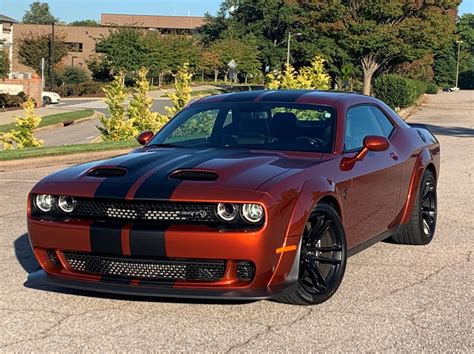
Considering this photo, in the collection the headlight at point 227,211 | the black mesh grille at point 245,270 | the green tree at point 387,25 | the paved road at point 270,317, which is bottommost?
the paved road at point 270,317

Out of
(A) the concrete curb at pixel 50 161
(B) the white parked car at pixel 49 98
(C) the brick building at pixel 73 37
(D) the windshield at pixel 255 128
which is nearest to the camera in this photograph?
(D) the windshield at pixel 255 128

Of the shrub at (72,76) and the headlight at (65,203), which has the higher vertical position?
the headlight at (65,203)

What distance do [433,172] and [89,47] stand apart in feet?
325

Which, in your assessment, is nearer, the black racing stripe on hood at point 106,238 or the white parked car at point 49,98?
the black racing stripe on hood at point 106,238

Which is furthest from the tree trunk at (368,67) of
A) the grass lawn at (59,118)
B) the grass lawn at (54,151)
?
the grass lawn at (54,151)

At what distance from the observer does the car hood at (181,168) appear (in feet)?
15.9

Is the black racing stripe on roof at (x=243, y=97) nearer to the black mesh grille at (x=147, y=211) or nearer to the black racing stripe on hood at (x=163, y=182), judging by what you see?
the black racing stripe on hood at (x=163, y=182)

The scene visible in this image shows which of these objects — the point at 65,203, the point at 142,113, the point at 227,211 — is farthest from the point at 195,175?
the point at 142,113

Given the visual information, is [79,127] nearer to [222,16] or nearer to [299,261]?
Result: [299,261]

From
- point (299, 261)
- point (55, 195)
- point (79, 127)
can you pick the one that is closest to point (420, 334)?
point (299, 261)

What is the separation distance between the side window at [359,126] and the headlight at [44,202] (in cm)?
229

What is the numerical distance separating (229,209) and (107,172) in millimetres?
983

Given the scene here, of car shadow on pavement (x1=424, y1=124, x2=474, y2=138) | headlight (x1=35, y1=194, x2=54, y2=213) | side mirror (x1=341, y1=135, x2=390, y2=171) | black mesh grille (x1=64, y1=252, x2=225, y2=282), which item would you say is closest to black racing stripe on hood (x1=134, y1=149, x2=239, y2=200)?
black mesh grille (x1=64, y1=252, x2=225, y2=282)

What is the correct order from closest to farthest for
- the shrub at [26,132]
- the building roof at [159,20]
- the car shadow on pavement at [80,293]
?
the car shadow on pavement at [80,293]
the shrub at [26,132]
the building roof at [159,20]
